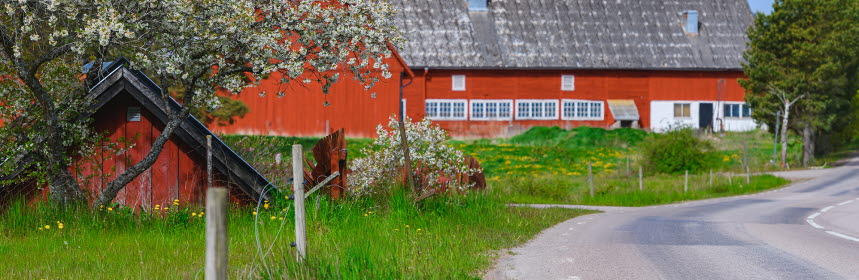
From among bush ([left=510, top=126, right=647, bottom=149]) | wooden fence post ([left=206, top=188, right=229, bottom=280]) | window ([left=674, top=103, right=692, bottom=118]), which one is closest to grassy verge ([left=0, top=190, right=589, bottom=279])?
wooden fence post ([left=206, top=188, right=229, bottom=280])

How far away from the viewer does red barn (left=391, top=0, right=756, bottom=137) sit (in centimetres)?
5000

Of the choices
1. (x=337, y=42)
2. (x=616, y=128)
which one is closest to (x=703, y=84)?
(x=616, y=128)

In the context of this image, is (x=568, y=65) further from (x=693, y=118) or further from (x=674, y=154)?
(x=674, y=154)

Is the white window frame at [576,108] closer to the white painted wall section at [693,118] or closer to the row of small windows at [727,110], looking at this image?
the white painted wall section at [693,118]

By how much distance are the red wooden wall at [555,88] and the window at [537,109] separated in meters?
0.25

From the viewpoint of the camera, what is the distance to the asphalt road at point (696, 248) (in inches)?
401

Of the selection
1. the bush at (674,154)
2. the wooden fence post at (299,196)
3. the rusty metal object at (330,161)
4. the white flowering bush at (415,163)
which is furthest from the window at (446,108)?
the wooden fence post at (299,196)

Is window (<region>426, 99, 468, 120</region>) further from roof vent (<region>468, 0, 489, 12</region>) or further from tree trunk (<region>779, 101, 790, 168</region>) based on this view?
tree trunk (<region>779, 101, 790, 168</region>)

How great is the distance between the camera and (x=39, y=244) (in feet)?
38.0

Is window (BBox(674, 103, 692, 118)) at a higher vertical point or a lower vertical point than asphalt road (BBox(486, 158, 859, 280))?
higher

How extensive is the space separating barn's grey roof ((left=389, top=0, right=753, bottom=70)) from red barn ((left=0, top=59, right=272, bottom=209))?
112 feet

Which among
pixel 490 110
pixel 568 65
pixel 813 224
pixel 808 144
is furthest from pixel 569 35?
pixel 813 224

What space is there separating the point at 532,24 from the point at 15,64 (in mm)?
41360

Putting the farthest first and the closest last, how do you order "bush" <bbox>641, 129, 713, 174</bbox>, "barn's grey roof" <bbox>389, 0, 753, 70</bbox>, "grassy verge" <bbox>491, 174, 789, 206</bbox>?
1. "barn's grey roof" <bbox>389, 0, 753, 70</bbox>
2. "bush" <bbox>641, 129, 713, 174</bbox>
3. "grassy verge" <bbox>491, 174, 789, 206</bbox>
